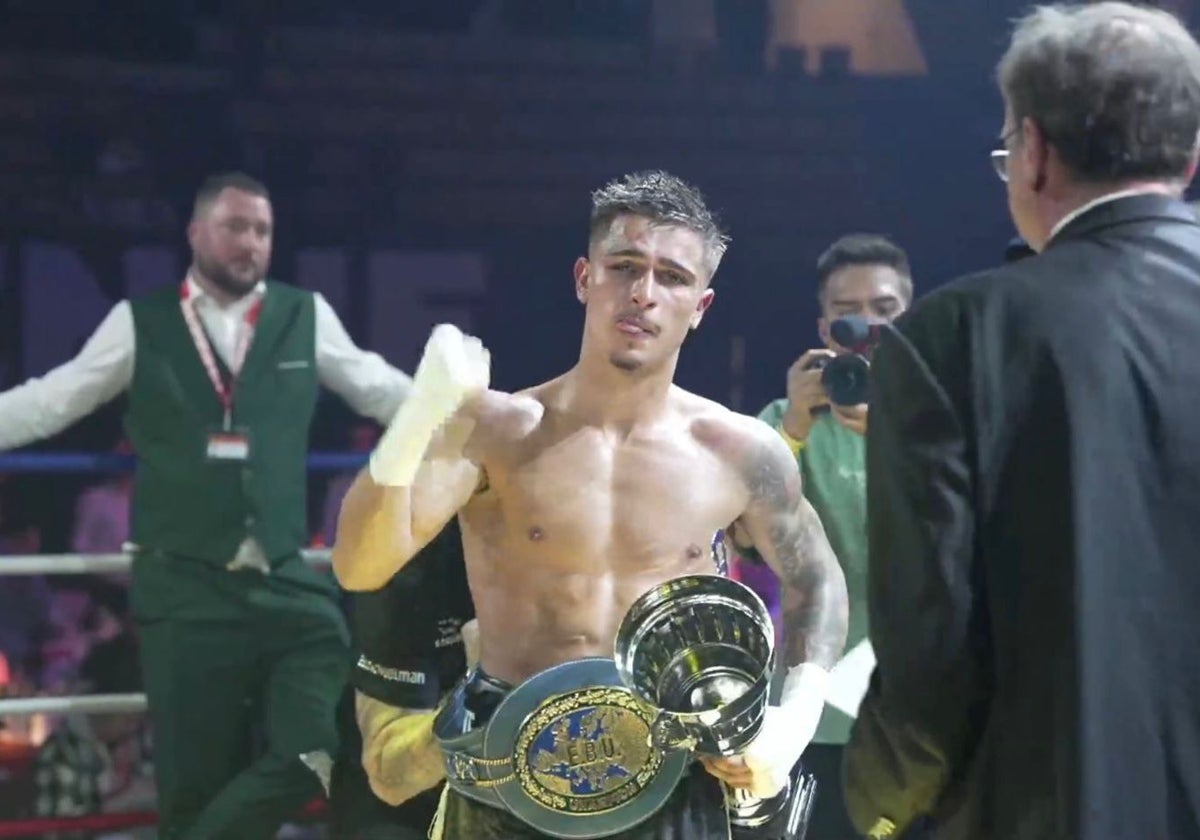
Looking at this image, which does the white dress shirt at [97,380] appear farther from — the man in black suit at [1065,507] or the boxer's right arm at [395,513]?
the man in black suit at [1065,507]

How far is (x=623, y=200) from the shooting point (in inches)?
78.8

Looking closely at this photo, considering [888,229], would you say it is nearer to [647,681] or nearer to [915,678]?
[647,681]

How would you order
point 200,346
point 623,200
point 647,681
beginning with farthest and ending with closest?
1. point 200,346
2. point 623,200
3. point 647,681

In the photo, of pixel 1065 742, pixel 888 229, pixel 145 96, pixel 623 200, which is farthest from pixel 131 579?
pixel 1065 742

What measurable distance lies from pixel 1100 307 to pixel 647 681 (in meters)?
0.78

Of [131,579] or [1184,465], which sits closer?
[1184,465]

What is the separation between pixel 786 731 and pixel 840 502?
2.98ft

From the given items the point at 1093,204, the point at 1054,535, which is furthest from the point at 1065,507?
the point at 1093,204

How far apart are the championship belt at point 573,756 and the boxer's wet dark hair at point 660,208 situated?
0.64 metres

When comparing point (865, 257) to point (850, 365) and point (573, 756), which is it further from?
point (573, 756)

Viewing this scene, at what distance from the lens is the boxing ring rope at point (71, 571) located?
2.84 m

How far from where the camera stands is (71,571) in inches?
112

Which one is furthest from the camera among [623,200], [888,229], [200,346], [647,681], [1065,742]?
[888,229]

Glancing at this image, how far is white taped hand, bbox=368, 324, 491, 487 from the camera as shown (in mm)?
1624
